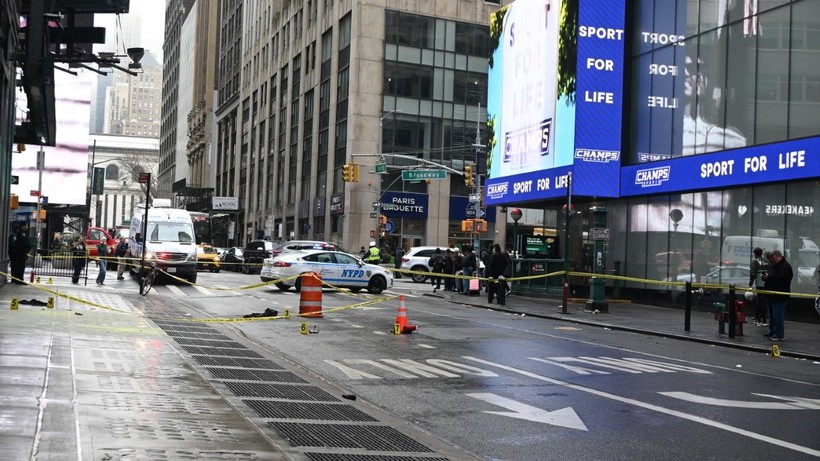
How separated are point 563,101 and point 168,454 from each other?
27947 mm

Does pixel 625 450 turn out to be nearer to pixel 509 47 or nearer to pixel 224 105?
pixel 509 47

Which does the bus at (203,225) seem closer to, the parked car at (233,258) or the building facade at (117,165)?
the parked car at (233,258)

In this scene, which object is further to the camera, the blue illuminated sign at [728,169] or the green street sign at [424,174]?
the green street sign at [424,174]

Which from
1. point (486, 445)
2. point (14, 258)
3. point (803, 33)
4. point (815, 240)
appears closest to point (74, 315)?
point (14, 258)

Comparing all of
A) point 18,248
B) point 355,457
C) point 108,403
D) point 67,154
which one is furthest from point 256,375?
point 67,154

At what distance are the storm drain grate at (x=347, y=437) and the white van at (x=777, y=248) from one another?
18807 millimetres

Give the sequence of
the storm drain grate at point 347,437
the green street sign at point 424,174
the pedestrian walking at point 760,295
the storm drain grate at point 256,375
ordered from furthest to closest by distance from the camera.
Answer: the green street sign at point 424,174 → the pedestrian walking at point 760,295 → the storm drain grate at point 256,375 → the storm drain grate at point 347,437

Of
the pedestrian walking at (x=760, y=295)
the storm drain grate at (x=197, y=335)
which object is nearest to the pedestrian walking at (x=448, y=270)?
the pedestrian walking at (x=760, y=295)

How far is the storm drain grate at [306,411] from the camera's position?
8.57 meters

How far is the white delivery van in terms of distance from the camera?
32.5 m

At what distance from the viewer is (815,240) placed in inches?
924

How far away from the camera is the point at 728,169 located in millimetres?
26203

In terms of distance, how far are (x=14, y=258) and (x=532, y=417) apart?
21.6 m

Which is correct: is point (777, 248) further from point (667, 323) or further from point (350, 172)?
point (350, 172)
